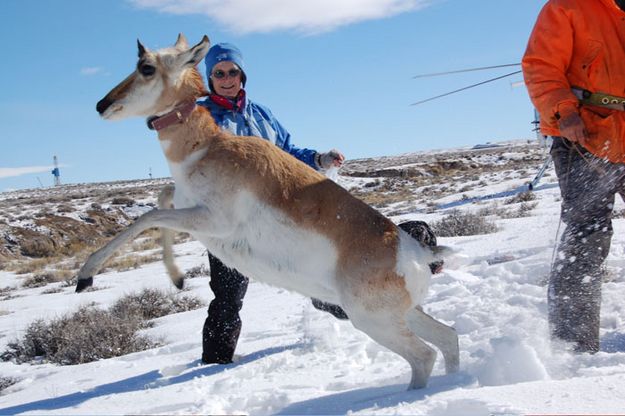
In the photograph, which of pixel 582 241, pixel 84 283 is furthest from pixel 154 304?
pixel 582 241

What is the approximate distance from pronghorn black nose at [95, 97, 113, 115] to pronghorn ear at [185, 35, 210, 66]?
645 millimetres

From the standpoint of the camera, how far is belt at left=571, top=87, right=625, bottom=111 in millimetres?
3895

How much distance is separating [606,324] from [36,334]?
18.5 ft

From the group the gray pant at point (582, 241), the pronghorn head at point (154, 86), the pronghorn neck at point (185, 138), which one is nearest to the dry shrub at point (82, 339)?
the pronghorn neck at point (185, 138)

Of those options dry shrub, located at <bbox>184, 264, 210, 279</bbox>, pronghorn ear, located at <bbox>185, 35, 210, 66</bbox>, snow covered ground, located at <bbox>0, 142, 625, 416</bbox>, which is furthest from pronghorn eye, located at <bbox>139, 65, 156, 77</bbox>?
dry shrub, located at <bbox>184, 264, 210, 279</bbox>

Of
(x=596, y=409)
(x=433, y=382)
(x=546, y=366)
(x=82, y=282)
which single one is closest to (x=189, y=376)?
(x=82, y=282)

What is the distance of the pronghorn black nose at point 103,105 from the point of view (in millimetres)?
4219

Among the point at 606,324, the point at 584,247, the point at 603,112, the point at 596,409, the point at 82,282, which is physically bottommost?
the point at 606,324

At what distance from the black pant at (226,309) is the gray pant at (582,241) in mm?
1070

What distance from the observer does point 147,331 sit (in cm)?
660

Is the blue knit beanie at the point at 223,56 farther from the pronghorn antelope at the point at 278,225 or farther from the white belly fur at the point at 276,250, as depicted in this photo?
the white belly fur at the point at 276,250

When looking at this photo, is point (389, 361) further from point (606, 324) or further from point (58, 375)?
point (58, 375)

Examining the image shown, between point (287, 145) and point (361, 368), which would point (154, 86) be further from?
point (361, 368)

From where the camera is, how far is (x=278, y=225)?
4047 millimetres
